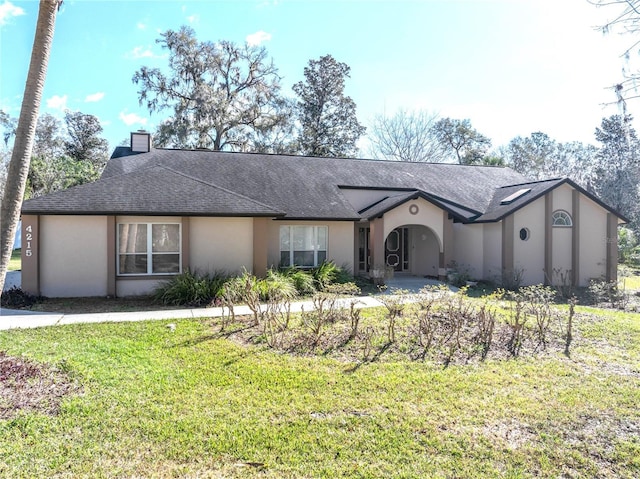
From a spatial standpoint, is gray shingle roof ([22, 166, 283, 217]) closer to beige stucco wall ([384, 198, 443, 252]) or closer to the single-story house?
the single-story house

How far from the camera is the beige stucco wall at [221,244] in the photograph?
1381 cm

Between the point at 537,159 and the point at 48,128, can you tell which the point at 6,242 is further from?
the point at 537,159

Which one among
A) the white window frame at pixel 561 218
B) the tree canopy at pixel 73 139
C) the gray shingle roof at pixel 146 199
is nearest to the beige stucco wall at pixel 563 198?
the white window frame at pixel 561 218

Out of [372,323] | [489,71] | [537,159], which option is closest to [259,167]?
[489,71]

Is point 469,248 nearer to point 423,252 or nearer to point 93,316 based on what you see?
point 423,252

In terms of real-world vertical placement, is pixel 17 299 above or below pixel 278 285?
below

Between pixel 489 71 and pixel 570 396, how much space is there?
13603 millimetres

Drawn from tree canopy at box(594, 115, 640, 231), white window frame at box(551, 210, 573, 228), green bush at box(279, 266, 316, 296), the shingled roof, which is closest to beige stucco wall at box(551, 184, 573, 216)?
white window frame at box(551, 210, 573, 228)

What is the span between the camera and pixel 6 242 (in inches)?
227

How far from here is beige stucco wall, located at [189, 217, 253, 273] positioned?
13812 mm

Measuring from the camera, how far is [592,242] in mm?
18453

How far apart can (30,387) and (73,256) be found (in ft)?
28.4

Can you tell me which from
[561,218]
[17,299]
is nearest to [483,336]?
[17,299]

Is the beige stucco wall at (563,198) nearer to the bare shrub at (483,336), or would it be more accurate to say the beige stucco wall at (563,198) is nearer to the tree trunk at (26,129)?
the bare shrub at (483,336)
